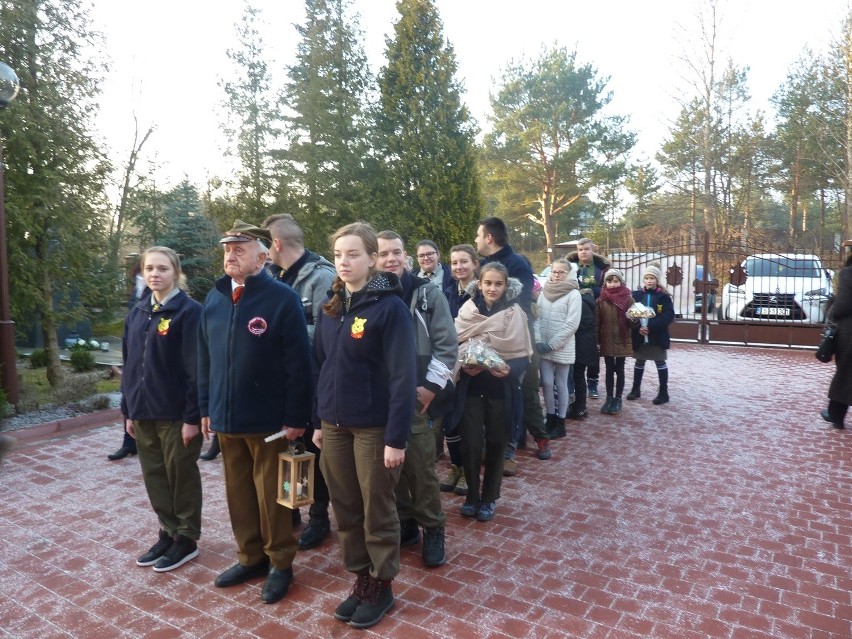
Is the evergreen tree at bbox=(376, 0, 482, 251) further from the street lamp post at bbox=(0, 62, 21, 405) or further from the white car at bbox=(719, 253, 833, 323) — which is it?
the street lamp post at bbox=(0, 62, 21, 405)

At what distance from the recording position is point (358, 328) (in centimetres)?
305

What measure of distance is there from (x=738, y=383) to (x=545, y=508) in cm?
636

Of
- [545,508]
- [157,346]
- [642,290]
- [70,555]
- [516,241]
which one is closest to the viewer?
[157,346]

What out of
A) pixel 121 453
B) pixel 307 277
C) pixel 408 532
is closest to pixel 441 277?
pixel 307 277

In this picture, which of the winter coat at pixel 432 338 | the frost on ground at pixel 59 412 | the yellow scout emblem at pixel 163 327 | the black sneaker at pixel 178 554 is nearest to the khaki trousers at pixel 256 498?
the black sneaker at pixel 178 554

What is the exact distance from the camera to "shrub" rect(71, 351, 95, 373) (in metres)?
10.8

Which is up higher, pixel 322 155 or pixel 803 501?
pixel 322 155

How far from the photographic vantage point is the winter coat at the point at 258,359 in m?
3.28

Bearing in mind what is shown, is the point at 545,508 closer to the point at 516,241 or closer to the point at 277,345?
the point at 277,345

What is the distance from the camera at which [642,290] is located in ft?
26.5

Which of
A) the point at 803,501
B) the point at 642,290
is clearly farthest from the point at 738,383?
the point at 803,501

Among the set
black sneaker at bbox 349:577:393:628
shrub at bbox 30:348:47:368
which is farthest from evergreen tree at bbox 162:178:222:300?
black sneaker at bbox 349:577:393:628

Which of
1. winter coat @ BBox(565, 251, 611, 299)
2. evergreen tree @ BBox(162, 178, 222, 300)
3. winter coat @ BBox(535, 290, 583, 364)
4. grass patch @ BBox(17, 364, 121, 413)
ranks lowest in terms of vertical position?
grass patch @ BBox(17, 364, 121, 413)

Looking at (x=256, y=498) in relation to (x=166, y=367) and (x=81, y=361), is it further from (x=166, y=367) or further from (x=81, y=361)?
(x=81, y=361)
